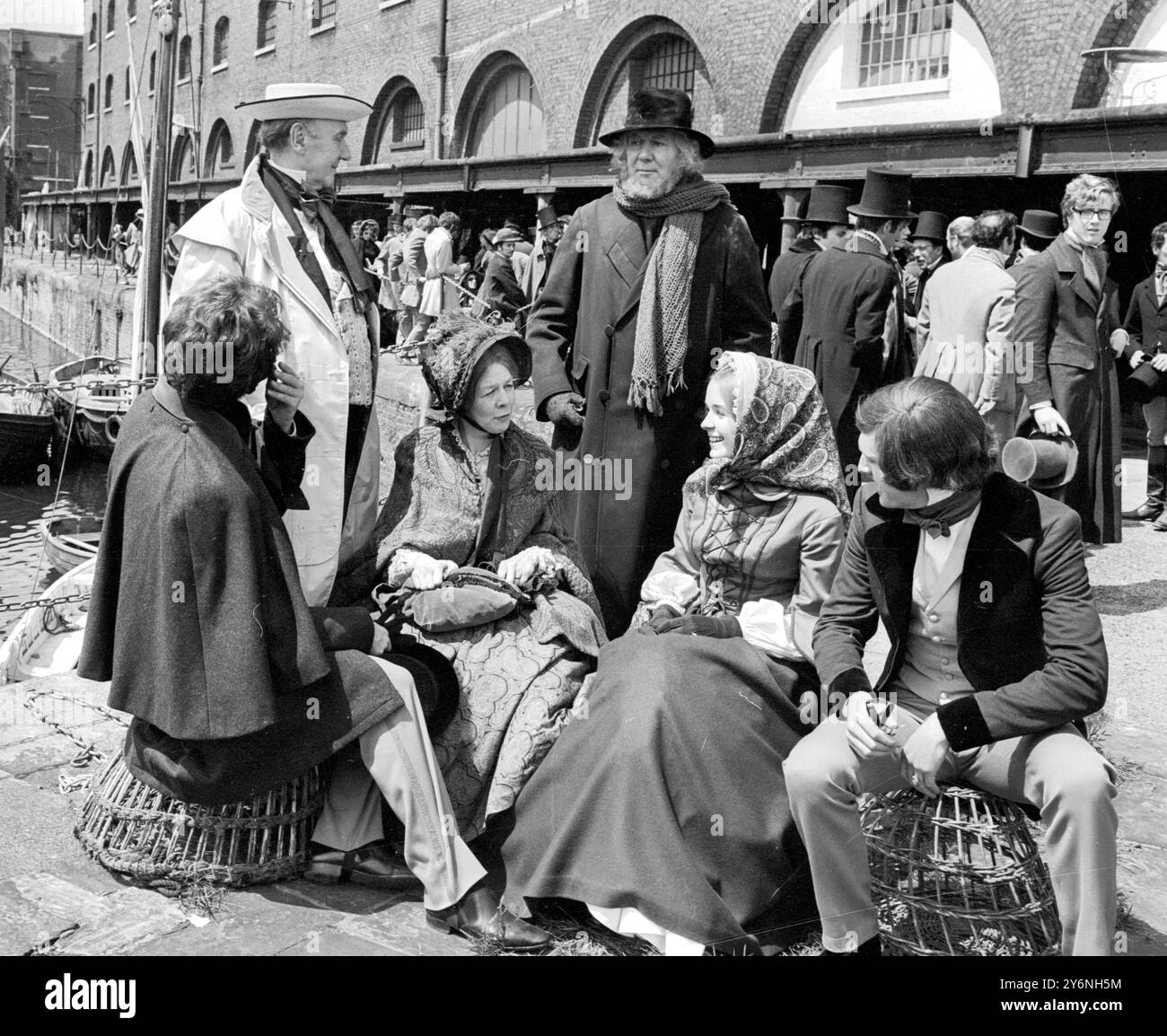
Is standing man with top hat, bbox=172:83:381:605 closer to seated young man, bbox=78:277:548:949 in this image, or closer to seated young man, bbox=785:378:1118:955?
seated young man, bbox=78:277:548:949

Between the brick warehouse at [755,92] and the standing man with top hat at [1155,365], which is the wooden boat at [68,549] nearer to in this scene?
the brick warehouse at [755,92]

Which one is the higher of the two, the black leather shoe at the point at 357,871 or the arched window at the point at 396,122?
the arched window at the point at 396,122

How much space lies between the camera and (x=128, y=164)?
42.6m

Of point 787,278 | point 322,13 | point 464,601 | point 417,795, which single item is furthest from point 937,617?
point 322,13

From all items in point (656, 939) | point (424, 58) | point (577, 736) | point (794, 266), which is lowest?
point (656, 939)

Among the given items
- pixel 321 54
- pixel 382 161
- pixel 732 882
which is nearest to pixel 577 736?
pixel 732 882

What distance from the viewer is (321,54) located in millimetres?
27938

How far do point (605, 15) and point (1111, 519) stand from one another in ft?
47.6

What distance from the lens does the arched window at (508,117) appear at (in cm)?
2111

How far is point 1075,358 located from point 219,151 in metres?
32.3

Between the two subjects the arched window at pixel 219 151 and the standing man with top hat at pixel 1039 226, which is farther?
the arched window at pixel 219 151

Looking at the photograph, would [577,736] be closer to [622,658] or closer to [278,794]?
[622,658]

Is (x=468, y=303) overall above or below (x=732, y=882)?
above

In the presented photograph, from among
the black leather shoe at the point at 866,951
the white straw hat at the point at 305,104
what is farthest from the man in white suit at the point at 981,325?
the black leather shoe at the point at 866,951
